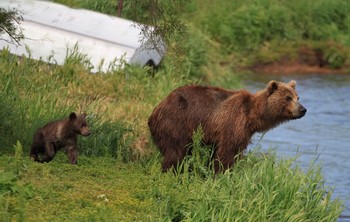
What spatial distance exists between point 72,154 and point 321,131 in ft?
30.7

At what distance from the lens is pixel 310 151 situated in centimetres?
1748

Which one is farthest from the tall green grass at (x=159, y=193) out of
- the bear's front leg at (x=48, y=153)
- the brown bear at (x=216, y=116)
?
the brown bear at (x=216, y=116)

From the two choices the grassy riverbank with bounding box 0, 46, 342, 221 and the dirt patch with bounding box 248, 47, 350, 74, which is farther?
the dirt patch with bounding box 248, 47, 350, 74

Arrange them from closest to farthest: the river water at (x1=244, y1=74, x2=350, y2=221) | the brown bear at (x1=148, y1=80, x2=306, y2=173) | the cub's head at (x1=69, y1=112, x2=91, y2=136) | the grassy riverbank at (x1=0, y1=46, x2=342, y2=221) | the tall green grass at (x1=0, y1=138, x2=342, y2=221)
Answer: the tall green grass at (x1=0, y1=138, x2=342, y2=221)
the grassy riverbank at (x1=0, y1=46, x2=342, y2=221)
the cub's head at (x1=69, y1=112, x2=91, y2=136)
the brown bear at (x1=148, y1=80, x2=306, y2=173)
the river water at (x1=244, y1=74, x2=350, y2=221)

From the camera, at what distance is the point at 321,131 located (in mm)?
19578

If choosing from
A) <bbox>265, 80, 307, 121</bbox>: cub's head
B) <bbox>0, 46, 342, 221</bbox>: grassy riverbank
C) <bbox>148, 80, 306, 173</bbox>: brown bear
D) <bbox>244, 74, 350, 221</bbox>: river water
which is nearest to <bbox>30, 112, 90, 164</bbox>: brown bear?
<bbox>0, 46, 342, 221</bbox>: grassy riverbank

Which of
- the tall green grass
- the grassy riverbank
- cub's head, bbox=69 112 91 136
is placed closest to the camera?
the tall green grass

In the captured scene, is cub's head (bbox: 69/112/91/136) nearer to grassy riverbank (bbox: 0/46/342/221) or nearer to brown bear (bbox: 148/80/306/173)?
grassy riverbank (bbox: 0/46/342/221)

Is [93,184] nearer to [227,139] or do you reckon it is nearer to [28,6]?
[227,139]

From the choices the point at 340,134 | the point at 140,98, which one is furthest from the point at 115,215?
the point at 340,134

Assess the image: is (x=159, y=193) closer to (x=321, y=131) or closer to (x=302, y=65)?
(x=321, y=131)

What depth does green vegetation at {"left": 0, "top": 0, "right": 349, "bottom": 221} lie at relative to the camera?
29.7 ft

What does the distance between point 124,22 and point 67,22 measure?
0.94m

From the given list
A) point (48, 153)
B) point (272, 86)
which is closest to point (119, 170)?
point (48, 153)
